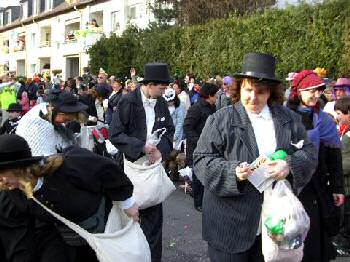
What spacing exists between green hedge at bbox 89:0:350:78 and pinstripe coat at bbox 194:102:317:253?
9815mm

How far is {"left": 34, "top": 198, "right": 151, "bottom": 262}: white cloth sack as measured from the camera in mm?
3193

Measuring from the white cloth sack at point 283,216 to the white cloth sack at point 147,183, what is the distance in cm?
188

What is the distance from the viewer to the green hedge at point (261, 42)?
43.2 feet

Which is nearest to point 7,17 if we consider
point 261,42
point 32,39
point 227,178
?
point 32,39

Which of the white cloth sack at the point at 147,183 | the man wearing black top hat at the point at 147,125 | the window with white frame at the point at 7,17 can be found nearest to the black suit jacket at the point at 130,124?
the man wearing black top hat at the point at 147,125

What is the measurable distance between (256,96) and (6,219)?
1664mm

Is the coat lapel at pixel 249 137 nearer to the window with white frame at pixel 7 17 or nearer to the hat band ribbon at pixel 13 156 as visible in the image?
the hat band ribbon at pixel 13 156

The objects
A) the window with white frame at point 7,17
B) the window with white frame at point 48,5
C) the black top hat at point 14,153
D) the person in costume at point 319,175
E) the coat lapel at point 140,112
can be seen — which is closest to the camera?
the black top hat at point 14,153

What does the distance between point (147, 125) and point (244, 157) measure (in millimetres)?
2187

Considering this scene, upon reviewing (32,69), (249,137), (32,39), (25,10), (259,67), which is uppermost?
(25,10)

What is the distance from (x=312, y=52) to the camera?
13.6 metres

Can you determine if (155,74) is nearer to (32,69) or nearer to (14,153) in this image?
(14,153)

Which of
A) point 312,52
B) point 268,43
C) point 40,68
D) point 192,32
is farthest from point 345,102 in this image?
point 40,68

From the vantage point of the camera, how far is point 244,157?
336 centimetres
